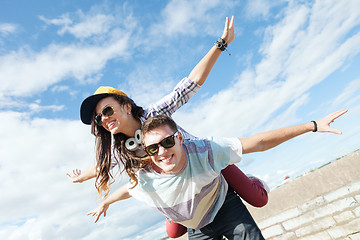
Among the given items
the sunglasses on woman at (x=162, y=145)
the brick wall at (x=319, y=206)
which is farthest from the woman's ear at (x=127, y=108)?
the brick wall at (x=319, y=206)

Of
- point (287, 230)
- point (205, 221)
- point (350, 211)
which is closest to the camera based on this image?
point (205, 221)

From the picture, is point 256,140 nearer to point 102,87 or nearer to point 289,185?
point 102,87

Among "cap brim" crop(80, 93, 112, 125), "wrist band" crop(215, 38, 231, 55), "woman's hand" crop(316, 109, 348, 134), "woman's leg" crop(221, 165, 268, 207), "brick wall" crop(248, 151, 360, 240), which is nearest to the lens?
"woman's hand" crop(316, 109, 348, 134)

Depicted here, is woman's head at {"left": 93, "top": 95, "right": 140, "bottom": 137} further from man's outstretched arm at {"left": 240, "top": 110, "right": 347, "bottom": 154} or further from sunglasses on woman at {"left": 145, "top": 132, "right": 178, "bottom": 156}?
man's outstretched arm at {"left": 240, "top": 110, "right": 347, "bottom": 154}

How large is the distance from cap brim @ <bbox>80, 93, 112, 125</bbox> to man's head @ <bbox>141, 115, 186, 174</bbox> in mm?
577

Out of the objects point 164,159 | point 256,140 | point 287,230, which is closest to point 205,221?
point 164,159

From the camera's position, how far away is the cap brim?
8.02 feet

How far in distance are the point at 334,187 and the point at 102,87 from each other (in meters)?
3.55

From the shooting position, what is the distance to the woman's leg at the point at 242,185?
2.31 m

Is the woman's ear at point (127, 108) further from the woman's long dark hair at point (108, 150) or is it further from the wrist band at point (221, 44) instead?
the wrist band at point (221, 44)

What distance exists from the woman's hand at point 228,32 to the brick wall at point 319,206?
2653 mm

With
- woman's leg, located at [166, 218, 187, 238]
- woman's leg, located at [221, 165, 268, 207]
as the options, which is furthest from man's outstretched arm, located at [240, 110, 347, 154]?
Result: woman's leg, located at [166, 218, 187, 238]

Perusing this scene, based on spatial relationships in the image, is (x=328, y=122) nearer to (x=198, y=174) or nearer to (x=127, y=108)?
(x=198, y=174)

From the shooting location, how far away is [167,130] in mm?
2092
